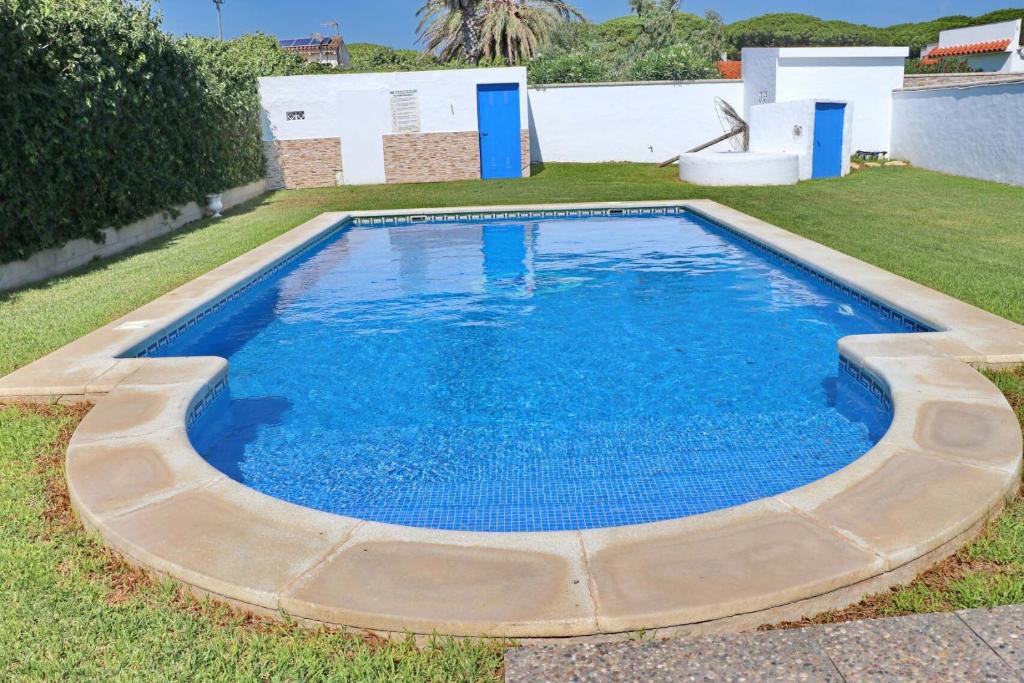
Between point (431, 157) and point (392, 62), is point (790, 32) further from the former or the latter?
point (431, 157)

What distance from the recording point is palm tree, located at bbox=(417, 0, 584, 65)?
1198 inches

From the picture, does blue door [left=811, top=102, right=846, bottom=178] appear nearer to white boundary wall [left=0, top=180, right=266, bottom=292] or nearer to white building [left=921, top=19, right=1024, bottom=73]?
white boundary wall [left=0, top=180, right=266, bottom=292]

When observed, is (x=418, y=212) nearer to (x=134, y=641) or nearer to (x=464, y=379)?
(x=464, y=379)

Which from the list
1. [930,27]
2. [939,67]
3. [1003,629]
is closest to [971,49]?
[939,67]

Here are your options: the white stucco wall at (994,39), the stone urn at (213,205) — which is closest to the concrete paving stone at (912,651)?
the stone urn at (213,205)

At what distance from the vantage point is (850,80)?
22078 millimetres

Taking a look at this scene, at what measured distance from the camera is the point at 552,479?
5078 millimetres

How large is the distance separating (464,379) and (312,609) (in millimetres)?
4060

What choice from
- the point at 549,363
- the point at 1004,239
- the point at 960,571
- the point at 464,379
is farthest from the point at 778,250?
the point at 960,571

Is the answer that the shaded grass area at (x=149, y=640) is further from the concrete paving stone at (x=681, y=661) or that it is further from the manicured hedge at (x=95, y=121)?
the manicured hedge at (x=95, y=121)

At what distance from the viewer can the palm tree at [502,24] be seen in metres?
30.4

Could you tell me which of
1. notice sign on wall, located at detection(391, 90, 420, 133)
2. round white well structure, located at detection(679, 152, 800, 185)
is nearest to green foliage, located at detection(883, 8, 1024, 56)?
round white well structure, located at detection(679, 152, 800, 185)

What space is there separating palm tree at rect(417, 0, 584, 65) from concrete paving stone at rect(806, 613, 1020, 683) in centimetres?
2931

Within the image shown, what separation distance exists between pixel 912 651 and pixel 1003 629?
1.28 ft
